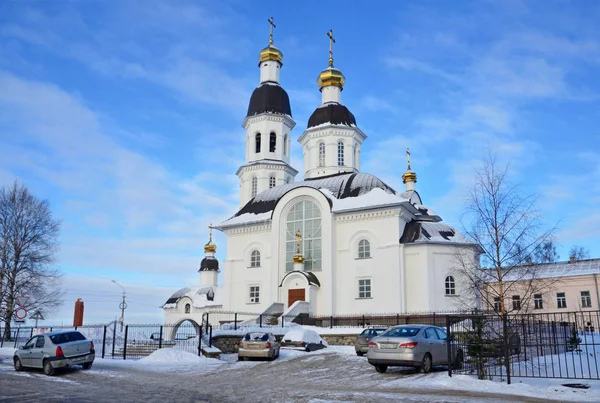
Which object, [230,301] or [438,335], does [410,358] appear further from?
[230,301]

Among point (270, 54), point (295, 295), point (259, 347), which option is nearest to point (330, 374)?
point (259, 347)

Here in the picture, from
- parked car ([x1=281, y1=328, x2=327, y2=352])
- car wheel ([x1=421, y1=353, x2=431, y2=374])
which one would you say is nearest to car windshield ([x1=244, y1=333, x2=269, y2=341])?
parked car ([x1=281, y1=328, x2=327, y2=352])

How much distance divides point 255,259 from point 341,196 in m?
7.38

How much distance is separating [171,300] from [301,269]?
22.9 meters

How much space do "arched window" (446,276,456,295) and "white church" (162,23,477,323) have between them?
0.19 ft

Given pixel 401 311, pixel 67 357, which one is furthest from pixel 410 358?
pixel 401 311

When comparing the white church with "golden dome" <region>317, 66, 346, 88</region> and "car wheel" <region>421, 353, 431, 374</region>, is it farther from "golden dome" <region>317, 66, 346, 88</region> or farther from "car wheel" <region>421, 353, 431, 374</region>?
"car wheel" <region>421, 353, 431, 374</region>

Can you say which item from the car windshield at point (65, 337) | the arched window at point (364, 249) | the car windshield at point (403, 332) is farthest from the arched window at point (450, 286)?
the car windshield at point (65, 337)

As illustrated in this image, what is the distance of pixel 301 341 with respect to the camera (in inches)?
872

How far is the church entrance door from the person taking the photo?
112 ft

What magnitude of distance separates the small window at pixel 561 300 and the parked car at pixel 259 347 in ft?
120

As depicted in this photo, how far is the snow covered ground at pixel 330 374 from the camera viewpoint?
11219 millimetres

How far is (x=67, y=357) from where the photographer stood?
16328 millimetres

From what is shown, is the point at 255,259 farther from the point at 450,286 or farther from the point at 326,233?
the point at 450,286
